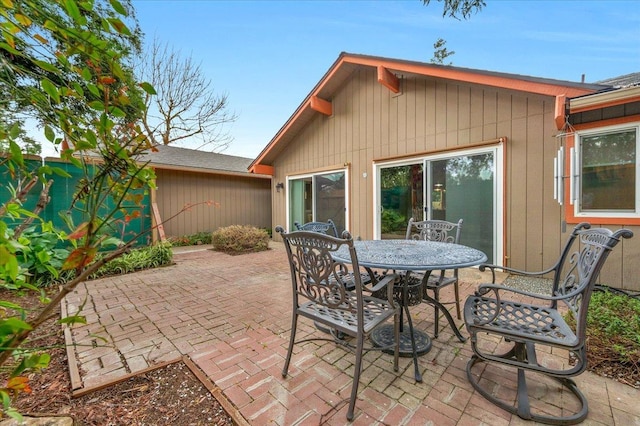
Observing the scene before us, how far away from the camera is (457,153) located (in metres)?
4.70

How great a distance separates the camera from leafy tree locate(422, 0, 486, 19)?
3.08 m

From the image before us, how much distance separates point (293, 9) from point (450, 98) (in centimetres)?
423

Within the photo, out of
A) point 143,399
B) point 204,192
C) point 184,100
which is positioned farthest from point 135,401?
point 184,100

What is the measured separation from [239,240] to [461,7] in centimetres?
604

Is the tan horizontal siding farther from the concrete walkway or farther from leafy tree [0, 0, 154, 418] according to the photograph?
leafy tree [0, 0, 154, 418]

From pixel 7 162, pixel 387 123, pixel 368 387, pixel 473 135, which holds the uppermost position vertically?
pixel 387 123

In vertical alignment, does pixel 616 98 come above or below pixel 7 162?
above

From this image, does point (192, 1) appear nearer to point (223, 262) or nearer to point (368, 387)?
point (223, 262)

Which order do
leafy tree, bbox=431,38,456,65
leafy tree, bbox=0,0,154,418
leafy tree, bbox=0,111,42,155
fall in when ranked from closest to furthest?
1. leafy tree, bbox=0,0,154,418
2. leafy tree, bbox=0,111,42,155
3. leafy tree, bbox=431,38,456,65

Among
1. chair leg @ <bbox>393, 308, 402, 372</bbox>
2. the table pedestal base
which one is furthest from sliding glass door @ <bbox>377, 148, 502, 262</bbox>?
chair leg @ <bbox>393, 308, 402, 372</bbox>

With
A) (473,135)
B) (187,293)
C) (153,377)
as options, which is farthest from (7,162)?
(473,135)

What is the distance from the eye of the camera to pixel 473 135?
4.55m

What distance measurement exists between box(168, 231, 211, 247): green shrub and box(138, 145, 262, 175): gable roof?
2007 mm

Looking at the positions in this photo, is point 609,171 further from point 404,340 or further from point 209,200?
point 209,200
